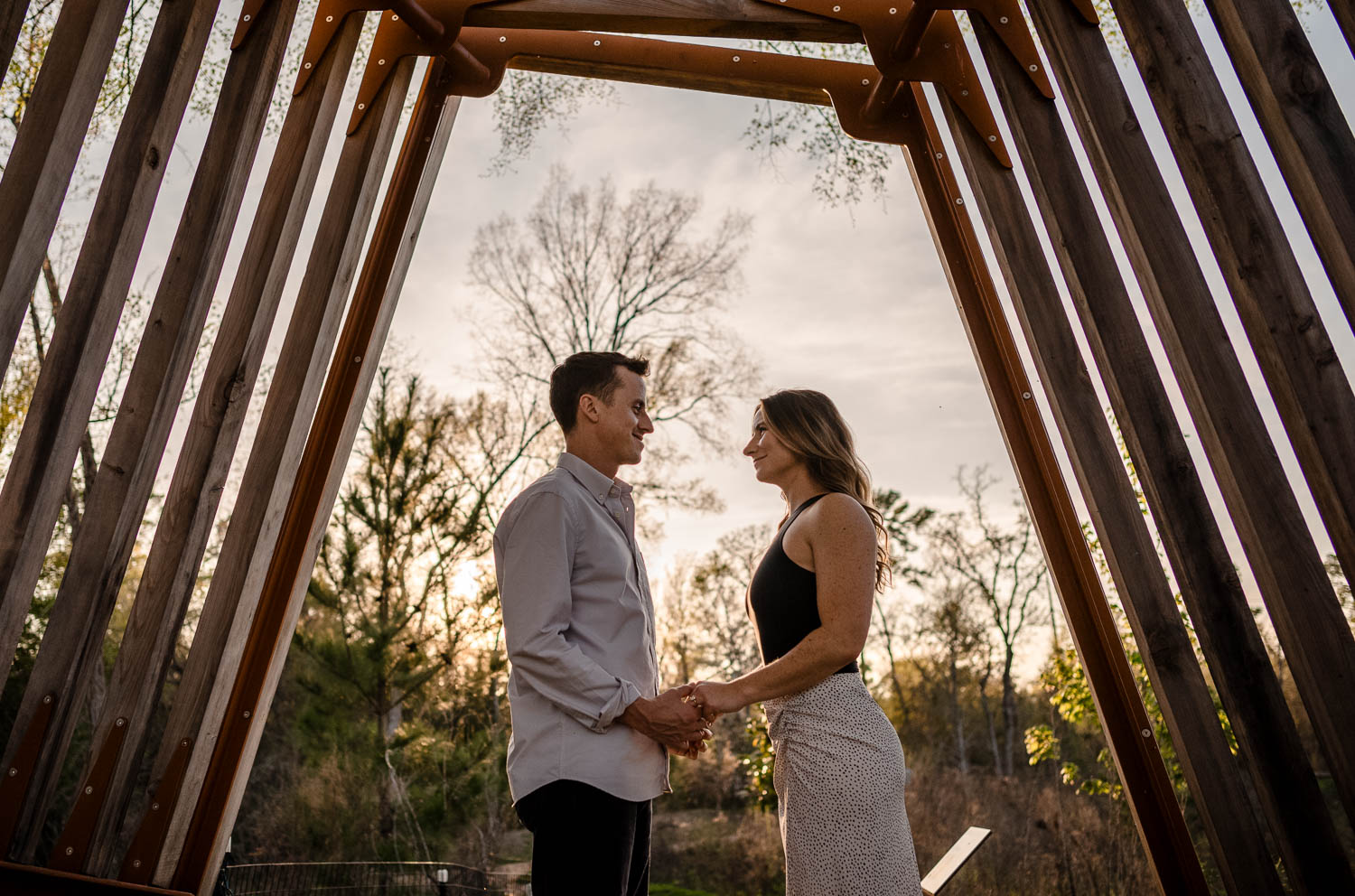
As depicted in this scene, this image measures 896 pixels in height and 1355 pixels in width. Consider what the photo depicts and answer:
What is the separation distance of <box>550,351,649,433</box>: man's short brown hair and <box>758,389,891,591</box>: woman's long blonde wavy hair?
396mm

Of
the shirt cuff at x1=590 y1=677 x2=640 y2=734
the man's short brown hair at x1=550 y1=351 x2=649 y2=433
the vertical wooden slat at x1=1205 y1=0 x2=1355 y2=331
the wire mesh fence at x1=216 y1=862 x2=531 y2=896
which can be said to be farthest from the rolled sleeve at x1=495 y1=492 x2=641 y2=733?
the wire mesh fence at x1=216 y1=862 x2=531 y2=896

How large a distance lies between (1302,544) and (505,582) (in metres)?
1.52

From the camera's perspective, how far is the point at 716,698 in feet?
6.95

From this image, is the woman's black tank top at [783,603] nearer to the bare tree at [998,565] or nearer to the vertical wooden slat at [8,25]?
the vertical wooden slat at [8,25]

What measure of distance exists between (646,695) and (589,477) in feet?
1.68

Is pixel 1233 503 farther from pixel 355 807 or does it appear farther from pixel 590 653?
pixel 355 807

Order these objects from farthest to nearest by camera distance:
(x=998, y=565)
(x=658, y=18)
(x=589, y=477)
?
(x=998, y=565)
(x=658, y=18)
(x=589, y=477)

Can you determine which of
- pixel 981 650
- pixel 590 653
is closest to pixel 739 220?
pixel 981 650

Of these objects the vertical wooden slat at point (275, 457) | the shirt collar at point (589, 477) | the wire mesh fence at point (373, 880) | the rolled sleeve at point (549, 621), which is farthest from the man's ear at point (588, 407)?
the wire mesh fence at point (373, 880)

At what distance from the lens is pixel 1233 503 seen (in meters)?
1.77

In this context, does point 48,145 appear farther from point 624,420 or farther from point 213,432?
point 624,420

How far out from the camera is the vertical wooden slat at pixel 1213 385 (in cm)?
163

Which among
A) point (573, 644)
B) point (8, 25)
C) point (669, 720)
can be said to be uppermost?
point (8, 25)

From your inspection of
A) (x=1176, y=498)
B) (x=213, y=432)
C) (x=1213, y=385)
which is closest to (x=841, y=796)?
(x=1176, y=498)
